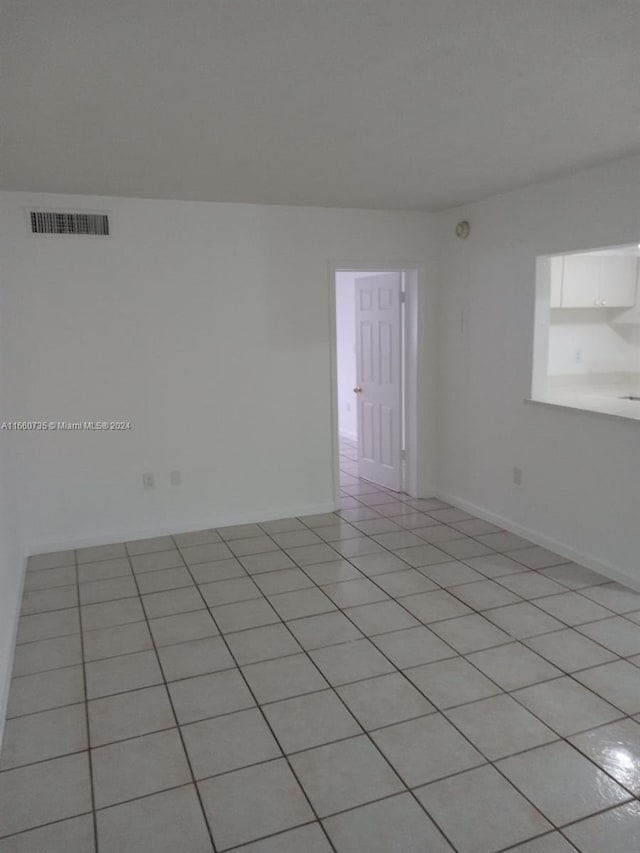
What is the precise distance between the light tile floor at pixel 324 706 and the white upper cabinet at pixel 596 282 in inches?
77.7

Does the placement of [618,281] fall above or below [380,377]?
above

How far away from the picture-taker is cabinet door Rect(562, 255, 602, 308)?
4770 millimetres

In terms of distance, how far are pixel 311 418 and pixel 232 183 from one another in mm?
1922

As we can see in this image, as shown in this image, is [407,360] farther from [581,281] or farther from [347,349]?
[347,349]

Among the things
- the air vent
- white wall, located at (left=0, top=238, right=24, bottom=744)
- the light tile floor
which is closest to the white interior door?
the light tile floor

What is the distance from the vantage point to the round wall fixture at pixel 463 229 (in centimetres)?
480

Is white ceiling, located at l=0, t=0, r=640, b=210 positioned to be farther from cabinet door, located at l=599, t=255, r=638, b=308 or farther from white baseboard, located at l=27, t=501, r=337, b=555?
white baseboard, located at l=27, t=501, r=337, b=555

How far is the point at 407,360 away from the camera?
17.7 feet

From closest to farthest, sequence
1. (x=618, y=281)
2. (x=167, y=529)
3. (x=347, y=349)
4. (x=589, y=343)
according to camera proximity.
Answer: (x=167, y=529), (x=618, y=281), (x=589, y=343), (x=347, y=349)

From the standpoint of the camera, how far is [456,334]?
5098 millimetres

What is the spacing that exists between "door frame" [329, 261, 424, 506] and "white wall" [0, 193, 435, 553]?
5cm

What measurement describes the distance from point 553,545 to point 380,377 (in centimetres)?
226

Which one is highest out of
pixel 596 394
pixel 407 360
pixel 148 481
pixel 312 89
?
pixel 312 89

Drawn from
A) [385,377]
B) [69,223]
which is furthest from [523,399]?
[69,223]
